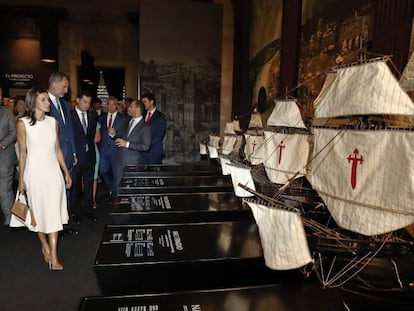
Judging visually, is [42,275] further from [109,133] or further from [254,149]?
[254,149]

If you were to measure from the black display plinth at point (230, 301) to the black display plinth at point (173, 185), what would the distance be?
6.57 ft

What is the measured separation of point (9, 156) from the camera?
432 centimetres

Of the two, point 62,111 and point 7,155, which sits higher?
point 62,111

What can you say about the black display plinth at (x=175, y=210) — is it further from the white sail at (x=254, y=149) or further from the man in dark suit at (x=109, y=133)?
the man in dark suit at (x=109, y=133)

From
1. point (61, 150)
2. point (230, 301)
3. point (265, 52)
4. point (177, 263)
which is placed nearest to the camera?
point (230, 301)

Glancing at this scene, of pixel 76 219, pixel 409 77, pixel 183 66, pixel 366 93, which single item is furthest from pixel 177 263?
pixel 183 66

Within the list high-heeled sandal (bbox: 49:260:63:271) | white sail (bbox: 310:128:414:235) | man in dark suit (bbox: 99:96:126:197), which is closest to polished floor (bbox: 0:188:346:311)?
high-heeled sandal (bbox: 49:260:63:271)

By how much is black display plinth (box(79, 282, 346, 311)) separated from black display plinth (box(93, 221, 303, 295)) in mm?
333

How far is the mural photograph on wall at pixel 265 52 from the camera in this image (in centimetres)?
666

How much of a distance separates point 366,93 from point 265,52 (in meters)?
5.18

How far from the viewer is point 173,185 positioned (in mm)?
4004

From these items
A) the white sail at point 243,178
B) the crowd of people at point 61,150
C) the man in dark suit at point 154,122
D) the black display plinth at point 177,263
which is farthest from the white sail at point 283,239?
the man in dark suit at point 154,122

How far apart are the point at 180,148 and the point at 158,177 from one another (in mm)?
4684

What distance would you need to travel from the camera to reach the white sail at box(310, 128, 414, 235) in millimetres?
2049
